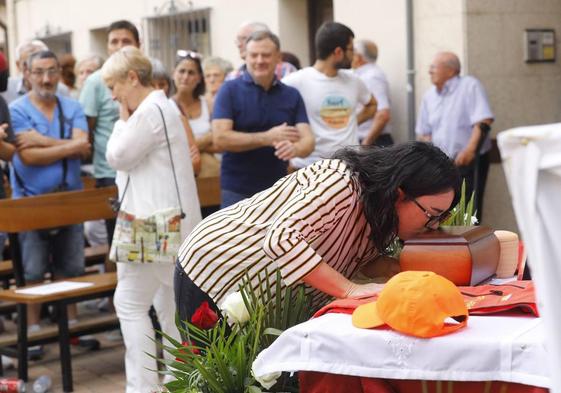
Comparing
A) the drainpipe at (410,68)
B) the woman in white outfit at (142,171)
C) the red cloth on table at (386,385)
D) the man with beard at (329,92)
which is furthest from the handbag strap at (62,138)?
the red cloth on table at (386,385)

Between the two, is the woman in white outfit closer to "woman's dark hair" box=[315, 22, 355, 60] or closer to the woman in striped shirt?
"woman's dark hair" box=[315, 22, 355, 60]

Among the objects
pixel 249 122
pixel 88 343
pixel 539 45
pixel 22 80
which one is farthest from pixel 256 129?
pixel 539 45

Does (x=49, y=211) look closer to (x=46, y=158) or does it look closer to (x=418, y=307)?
(x=46, y=158)

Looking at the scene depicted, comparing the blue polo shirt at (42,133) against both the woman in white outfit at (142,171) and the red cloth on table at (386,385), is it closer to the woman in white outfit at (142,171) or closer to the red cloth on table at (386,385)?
the woman in white outfit at (142,171)

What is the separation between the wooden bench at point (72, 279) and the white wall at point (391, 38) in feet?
12.1

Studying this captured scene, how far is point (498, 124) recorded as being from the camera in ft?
32.1

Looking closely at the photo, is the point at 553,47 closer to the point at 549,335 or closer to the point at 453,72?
the point at 453,72

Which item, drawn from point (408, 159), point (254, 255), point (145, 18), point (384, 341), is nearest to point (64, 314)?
point (254, 255)

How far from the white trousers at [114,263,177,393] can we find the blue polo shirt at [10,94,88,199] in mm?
1780

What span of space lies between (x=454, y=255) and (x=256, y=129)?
348 centimetres

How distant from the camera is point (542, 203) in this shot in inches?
72.1

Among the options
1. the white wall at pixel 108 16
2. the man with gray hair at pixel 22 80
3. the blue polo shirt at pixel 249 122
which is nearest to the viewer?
the blue polo shirt at pixel 249 122

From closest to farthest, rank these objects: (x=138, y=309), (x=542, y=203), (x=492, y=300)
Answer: (x=542, y=203)
(x=492, y=300)
(x=138, y=309)

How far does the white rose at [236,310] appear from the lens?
3.19 m
